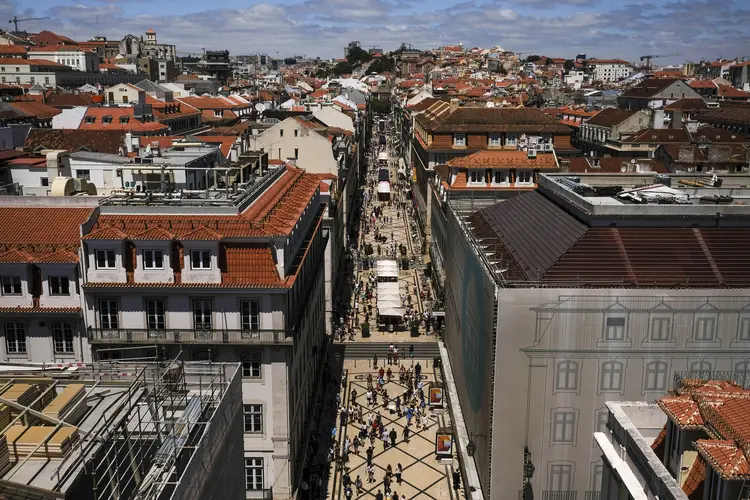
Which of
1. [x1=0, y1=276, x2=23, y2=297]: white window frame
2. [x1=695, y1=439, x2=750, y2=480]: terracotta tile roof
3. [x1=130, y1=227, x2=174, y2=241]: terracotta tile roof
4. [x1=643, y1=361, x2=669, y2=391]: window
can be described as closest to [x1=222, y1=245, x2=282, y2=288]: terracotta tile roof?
[x1=130, y1=227, x2=174, y2=241]: terracotta tile roof

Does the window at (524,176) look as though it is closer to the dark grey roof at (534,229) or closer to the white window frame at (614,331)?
the dark grey roof at (534,229)

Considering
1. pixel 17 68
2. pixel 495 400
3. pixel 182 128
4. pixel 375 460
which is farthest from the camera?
pixel 17 68

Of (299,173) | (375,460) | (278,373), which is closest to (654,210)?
(278,373)

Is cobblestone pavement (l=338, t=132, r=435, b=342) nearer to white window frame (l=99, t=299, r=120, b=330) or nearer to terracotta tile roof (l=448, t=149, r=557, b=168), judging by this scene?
terracotta tile roof (l=448, t=149, r=557, b=168)

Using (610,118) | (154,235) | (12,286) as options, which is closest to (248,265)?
(154,235)

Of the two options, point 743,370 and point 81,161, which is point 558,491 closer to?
point 743,370

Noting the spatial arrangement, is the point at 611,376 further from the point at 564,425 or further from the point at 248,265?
the point at 248,265

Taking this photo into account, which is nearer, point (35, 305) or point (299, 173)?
point (35, 305)
